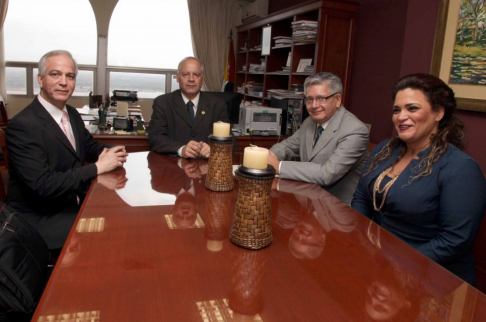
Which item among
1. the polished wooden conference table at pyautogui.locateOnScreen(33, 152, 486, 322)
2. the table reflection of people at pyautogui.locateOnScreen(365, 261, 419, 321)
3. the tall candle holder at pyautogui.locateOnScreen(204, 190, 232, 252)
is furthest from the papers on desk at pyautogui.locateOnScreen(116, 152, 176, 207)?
the table reflection of people at pyautogui.locateOnScreen(365, 261, 419, 321)

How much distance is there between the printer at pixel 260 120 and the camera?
352 cm

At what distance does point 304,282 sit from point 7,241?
862mm

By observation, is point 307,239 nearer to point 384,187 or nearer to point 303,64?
point 384,187

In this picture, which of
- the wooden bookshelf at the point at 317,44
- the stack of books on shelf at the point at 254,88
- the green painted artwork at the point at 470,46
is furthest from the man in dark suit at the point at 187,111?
the stack of books on shelf at the point at 254,88

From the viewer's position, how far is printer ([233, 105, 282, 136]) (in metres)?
3.52

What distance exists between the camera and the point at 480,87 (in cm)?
220

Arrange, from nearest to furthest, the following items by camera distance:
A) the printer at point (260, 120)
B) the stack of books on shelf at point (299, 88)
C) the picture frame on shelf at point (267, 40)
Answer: the printer at point (260, 120)
the stack of books on shelf at point (299, 88)
the picture frame on shelf at point (267, 40)

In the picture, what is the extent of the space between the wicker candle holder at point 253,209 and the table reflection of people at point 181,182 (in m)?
0.22

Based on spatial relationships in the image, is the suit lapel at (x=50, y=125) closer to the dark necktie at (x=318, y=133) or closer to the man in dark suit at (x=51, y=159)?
the man in dark suit at (x=51, y=159)

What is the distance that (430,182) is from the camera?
149cm

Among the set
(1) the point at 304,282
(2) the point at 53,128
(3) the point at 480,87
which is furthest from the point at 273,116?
(1) the point at 304,282

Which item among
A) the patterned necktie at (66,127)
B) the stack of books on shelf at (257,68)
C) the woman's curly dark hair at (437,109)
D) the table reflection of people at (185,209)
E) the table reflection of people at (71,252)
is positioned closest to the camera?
the table reflection of people at (71,252)

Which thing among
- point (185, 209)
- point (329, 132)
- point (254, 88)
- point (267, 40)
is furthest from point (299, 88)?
point (185, 209)

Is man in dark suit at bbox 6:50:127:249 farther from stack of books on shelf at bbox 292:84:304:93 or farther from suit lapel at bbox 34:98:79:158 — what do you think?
stack of books on shelf at bbox 292:84:304:93
